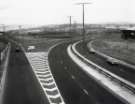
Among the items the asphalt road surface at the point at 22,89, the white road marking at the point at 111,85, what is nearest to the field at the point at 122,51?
the white road marking at the point at 111,85

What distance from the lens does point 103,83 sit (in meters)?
31.3

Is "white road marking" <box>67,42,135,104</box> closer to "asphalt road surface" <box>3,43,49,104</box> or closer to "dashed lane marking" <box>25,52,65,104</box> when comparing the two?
"dashed lane marking" <box>25,52,65,104</box>

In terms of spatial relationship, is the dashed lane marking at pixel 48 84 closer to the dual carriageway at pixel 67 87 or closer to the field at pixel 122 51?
the dual carriageway at pixel 67 87

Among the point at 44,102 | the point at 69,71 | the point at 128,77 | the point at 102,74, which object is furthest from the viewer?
the point at 69,71

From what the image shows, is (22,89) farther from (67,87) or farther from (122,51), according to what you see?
(122,51)

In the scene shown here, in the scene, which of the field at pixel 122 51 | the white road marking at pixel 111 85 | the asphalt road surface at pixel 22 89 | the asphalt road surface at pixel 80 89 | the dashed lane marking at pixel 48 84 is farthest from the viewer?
the field at pixel 122 51

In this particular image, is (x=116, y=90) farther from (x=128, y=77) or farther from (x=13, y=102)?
(x=13, y=102)

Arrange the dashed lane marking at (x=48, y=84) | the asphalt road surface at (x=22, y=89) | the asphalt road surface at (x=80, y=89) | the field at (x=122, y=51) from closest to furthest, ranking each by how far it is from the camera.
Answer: the asphalt road surface at (x=80, y=89)
the asphalt road surface at (x=22, y=89)
the dashed lane marking at (x=48, y=84)
the field at (x=122, y=51)

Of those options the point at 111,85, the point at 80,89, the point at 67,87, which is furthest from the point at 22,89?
the point at 111,85

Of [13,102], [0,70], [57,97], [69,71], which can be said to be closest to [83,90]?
[57,97]

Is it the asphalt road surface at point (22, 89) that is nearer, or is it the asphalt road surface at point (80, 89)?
the asphalt road surface at point (80, 89)

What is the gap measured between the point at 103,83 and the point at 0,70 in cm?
1828

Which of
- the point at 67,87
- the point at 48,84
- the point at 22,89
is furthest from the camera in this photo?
the point at 48,84

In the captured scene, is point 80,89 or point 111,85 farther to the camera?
point 111,85
